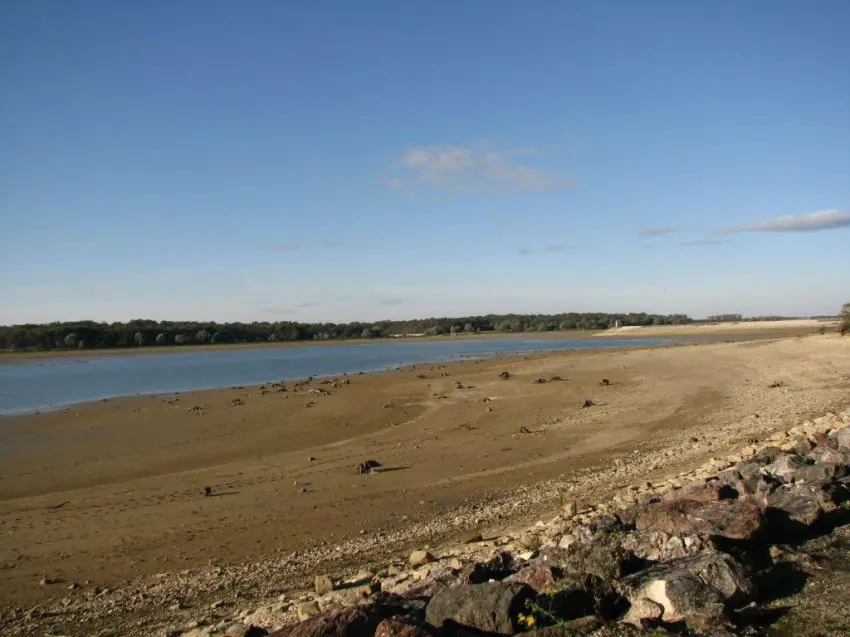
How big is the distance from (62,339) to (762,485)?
77.7 meters

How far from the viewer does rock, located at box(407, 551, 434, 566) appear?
6707mm

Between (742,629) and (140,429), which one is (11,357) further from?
(742,629)

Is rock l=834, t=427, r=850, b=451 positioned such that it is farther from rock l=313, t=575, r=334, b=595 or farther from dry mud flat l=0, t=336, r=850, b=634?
rock l=313, t=575, r=334, b=595

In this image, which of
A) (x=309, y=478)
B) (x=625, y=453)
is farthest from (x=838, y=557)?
(x=309, y=478)

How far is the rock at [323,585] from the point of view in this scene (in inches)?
241

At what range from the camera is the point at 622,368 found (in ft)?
97.5

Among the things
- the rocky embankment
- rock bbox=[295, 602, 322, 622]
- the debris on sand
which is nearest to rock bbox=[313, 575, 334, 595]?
the rocky embankment

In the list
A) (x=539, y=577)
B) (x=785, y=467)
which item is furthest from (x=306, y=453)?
(x=539, y=577)

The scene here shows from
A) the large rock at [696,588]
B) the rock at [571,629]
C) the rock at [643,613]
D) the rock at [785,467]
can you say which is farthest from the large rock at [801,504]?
the rock at [571,629]

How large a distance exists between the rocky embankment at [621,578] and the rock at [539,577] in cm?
1

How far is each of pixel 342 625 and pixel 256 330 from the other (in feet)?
309

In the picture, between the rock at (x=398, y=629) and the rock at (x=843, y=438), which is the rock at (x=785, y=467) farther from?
the rock at (x=398, y=629)

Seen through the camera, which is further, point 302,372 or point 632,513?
point 302,372

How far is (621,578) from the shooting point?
16.0 ft
